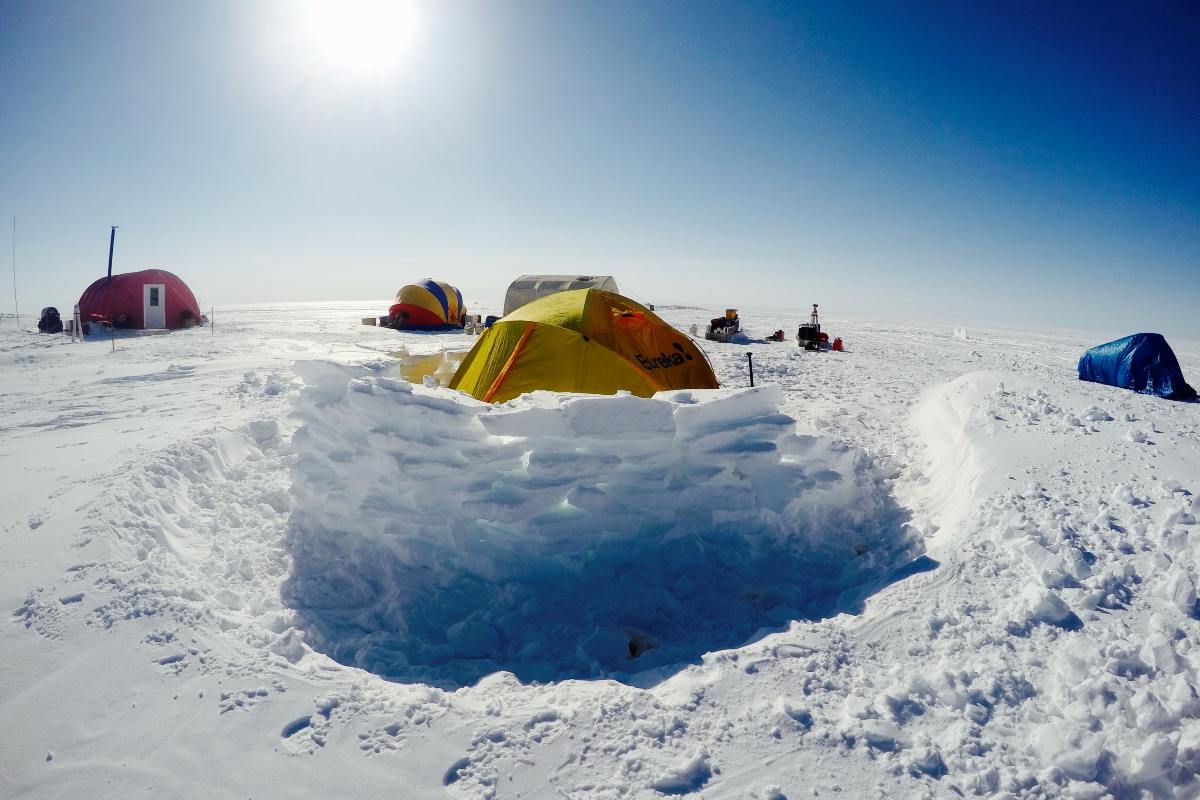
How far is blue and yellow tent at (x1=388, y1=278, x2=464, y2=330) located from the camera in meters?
25.2

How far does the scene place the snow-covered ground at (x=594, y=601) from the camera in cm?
258

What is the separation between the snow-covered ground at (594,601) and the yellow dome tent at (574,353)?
8.13 feet

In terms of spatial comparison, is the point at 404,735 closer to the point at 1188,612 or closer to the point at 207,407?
the point at 1188,612

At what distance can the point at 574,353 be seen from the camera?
7988 mm

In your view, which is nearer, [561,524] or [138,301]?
[561,524]

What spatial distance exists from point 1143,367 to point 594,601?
524 inches

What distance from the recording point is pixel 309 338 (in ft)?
66.1

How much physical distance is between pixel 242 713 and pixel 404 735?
84 cm

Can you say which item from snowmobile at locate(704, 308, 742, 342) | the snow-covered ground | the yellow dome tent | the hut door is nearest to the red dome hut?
the hut door

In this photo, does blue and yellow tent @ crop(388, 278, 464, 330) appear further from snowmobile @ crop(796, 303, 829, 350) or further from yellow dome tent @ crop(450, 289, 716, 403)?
yellow dome tent @ crop(450, 289, 716, 403)

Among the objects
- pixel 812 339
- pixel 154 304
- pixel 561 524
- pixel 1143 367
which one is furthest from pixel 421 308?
pixel 1143 367

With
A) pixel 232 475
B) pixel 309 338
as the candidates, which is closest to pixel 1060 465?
pixel 232 475

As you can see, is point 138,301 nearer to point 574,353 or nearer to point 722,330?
point 574,353

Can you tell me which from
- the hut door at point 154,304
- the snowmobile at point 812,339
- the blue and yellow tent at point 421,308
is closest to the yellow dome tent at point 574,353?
the snowmobile at point 812,339
